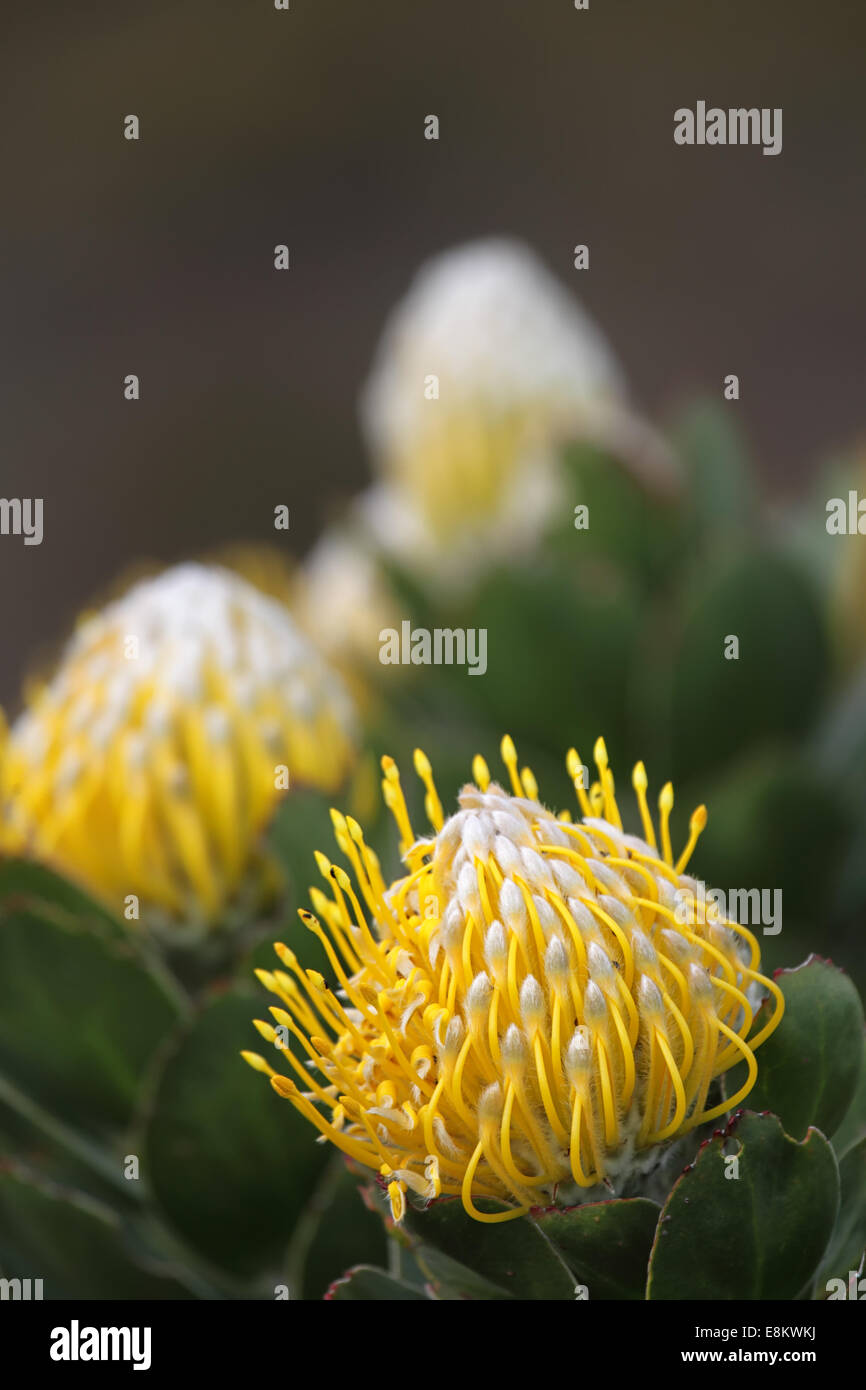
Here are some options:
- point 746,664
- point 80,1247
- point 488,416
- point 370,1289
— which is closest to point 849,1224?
point 370,1289

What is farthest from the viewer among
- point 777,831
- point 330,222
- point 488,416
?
point 330,222

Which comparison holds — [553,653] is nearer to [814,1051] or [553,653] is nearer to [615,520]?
[615,520]

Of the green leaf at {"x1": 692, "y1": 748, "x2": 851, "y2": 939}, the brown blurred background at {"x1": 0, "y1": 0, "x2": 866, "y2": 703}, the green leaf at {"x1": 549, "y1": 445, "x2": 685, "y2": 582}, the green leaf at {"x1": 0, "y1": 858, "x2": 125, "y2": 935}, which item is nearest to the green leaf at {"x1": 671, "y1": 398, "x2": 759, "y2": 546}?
the green leaf at {"x1": 549, "y1": 445, "x2": 685, "y2": 582}

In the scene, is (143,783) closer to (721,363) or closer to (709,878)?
(709,878)

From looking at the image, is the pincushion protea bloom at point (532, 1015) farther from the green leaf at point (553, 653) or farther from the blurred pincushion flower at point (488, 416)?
the blurred pincushion flower at point (488, 416)

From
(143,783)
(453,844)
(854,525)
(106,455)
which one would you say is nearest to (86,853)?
(143,783)

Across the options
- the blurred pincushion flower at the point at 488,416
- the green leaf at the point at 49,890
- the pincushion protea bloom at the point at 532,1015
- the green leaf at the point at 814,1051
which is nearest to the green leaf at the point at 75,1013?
the green leaf at the point at 49,890

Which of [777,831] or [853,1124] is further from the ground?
[777,831]
